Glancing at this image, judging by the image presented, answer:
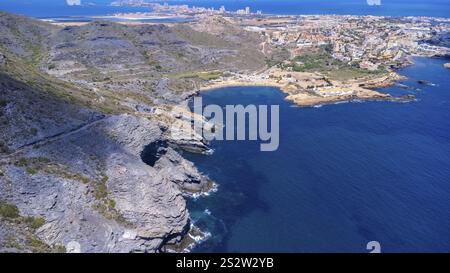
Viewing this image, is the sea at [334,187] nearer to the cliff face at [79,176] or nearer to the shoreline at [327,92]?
the cliff face at [79,176]

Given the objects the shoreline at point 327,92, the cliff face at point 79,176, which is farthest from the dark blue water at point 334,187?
the shoreline at point 327,92

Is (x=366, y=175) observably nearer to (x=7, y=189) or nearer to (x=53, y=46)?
(x=7, y=189)

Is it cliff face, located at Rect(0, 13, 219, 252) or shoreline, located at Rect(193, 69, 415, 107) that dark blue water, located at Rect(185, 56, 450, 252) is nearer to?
cliff face, located at Rect(0, 13, 219, 252)

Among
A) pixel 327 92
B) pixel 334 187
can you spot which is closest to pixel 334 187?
pixel 334 187

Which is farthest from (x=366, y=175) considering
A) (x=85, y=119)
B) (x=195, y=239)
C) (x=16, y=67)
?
(x=16, y=67)

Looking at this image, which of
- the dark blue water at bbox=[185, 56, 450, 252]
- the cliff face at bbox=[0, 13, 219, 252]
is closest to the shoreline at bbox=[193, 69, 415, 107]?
the dark blue water at bbox=[185, 56, 450, 252]
